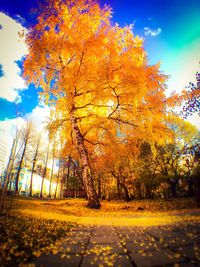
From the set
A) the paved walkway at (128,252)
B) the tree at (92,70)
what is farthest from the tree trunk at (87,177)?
the paved walkway at (128,252)

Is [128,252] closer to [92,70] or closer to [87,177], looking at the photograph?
[87,177]

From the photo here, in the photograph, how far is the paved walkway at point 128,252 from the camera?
187 cm

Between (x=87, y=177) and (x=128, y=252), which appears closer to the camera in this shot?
(x=128, y=252)

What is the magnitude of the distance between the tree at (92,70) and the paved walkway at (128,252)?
5.35 metres

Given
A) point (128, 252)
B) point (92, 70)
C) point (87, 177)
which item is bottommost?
point (128, 252)

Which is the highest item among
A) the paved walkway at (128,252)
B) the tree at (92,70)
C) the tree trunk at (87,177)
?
the tree at (92,70)

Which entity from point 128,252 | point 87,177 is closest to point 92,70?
point 87,177

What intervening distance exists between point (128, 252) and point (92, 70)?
7498 millimetres

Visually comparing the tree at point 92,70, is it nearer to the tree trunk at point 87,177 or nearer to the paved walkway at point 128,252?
the tree trunk at point 87,177

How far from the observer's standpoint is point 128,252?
221 centimetres

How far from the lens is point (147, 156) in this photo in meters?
16.8

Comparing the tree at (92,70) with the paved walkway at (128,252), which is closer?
the paved walkway at (128,252)

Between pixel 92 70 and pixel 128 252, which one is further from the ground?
pixel 92 70

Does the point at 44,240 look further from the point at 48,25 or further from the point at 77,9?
the point at 77,9
